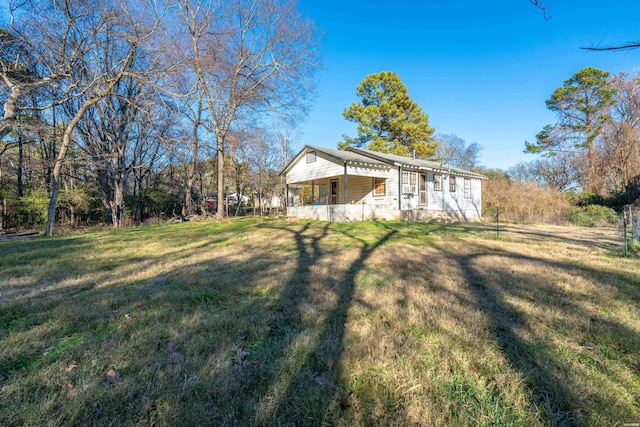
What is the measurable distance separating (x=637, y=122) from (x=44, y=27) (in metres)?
35.0

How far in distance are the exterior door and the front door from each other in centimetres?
536

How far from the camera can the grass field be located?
159cm

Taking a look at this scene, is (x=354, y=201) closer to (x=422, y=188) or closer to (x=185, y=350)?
(x=422, y=188)

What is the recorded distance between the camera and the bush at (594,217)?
14.7 metres

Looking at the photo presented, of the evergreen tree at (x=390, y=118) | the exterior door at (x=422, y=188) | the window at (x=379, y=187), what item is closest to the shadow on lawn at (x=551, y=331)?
the window at (x=379, y=187)

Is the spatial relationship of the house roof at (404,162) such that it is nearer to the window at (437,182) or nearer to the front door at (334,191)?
the window at (437,182)

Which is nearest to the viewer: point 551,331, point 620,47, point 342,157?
point 551,331

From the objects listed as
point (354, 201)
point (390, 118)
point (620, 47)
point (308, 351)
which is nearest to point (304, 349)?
point (308, 351)

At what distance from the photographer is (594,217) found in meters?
15.5

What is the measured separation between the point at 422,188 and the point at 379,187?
9.48ft

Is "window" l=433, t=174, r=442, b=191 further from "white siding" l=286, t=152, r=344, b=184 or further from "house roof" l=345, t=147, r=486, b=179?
"white siding" l=286, t=152, r=344, b=184

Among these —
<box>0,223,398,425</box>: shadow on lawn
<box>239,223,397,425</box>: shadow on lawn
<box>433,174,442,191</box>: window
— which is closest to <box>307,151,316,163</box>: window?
<box>433,174,442,191</box>: window

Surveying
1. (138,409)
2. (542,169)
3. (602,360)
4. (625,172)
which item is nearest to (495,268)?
(602,360)

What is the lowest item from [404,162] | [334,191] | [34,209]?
[34,209]
